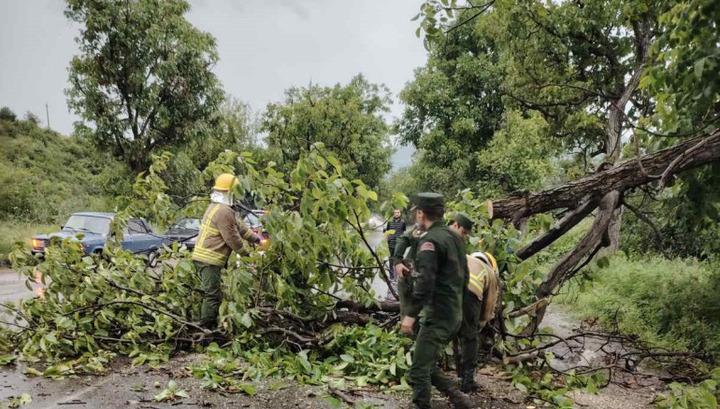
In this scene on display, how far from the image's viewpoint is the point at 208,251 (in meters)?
5.18

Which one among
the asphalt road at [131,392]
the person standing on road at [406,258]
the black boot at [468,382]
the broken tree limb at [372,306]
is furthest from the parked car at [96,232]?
the black boot at [468,382]

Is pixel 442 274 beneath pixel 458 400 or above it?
above

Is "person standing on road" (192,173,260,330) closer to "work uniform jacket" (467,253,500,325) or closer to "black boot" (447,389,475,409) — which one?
"work uniform jacket" (467,253,500,325)

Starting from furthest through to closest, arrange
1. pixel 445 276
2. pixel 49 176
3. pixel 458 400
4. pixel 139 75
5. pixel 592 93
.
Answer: pixel 49 176, pixel 139 75, pixel 592 93, pixel 458 400, pixel 445 276

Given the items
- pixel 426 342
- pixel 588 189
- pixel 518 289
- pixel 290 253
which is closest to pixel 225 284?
pixel 290 253

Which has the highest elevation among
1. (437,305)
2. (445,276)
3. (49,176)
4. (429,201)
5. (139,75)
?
(139,75)

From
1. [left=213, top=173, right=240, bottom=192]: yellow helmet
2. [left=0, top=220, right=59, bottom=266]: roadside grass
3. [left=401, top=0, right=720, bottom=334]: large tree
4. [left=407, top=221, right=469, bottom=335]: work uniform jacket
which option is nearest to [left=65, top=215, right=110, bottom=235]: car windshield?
[left=0, top=220, right=59, bottom=266]: roadside grass

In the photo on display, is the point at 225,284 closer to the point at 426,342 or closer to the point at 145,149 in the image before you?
the point at 426,342

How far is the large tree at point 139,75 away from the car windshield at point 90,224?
6.45 meters

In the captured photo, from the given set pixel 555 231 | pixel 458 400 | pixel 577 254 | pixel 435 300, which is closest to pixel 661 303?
pixel 577 254

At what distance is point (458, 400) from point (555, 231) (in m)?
2.50

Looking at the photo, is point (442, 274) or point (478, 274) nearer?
point (442, 274)

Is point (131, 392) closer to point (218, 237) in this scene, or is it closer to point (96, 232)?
point (218, 237)

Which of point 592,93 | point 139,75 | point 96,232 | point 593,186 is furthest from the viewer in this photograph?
point 139,75
